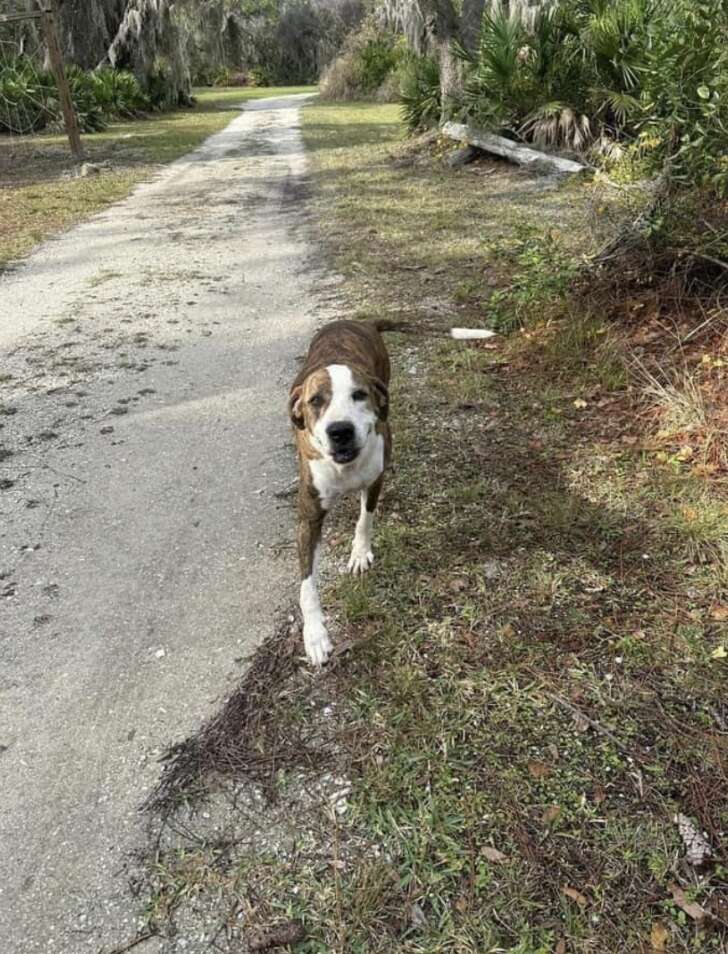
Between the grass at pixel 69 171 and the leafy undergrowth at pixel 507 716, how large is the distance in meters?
7.82

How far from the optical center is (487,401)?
4.82 meters

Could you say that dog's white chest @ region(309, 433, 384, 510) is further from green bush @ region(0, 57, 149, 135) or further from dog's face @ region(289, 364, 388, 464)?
green bush @ region(0, 57, 149, 135)

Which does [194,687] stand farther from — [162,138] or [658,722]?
[162,138]

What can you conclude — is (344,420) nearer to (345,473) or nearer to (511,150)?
(345,473)

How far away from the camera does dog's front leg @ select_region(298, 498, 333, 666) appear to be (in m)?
2.93

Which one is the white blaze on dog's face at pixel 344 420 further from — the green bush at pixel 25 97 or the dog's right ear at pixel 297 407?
the green bush at pixel 25 97

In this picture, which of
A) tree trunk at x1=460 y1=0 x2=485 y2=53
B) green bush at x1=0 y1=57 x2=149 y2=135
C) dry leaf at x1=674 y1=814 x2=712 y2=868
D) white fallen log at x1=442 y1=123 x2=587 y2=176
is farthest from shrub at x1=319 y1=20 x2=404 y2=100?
dry leaf at x1=674 y1=814 x2=712 y2=868

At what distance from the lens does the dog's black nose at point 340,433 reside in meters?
2.64

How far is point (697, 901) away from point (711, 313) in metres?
3.98

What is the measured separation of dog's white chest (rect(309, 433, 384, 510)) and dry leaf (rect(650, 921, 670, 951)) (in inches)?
71.1

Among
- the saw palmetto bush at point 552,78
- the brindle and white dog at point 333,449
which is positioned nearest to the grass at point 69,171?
the saw palmetto bush at point 552,78

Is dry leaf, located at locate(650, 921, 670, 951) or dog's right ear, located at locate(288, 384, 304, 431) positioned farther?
dog's right ear, located at locate(288, 384, 304, 431)

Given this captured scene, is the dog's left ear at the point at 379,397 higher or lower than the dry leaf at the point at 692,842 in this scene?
higher

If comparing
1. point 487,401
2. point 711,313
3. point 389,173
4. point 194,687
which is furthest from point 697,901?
point 389,173
